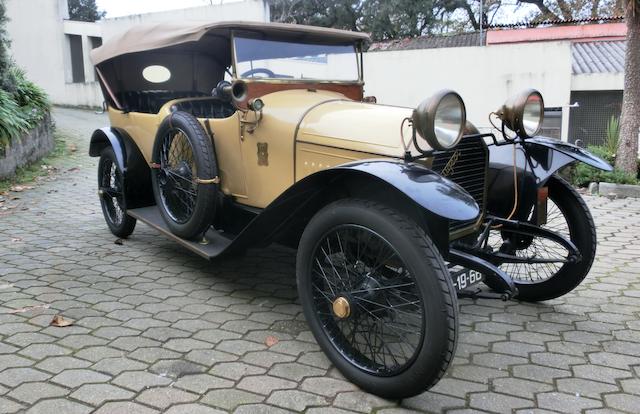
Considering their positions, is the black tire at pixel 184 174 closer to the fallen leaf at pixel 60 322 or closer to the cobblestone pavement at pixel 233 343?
the cobblestone pavement at pixel 233 343

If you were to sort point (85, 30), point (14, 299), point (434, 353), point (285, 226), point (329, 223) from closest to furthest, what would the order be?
point (434, 353)
point (329, 223)
point (285, 226)
point (14, 299)
point (85, 30)

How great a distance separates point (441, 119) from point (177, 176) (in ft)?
6.93

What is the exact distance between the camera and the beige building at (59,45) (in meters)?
19.1

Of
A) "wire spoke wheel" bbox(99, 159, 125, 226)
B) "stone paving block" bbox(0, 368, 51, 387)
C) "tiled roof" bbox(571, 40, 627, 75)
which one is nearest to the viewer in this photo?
"stone paving block" bbox(0, 368, 51, 387)

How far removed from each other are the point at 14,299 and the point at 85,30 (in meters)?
18.2

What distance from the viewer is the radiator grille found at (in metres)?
2.89

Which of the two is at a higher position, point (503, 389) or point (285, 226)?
point (285, 226)

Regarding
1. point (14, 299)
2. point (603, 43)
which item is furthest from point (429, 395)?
point (603, 43)

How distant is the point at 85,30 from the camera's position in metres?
19.0

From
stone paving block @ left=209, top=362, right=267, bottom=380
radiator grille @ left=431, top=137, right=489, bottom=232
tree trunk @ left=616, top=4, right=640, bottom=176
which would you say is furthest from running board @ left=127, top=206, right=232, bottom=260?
tree trunk @ left=616, top=4, right=640, bottom=176

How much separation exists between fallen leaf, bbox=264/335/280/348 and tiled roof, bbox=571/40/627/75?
1095 centimetres

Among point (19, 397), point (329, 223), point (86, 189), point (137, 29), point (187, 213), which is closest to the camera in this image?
point (19, 397)

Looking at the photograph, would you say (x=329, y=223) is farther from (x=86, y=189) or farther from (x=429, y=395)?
(x=86, y=189)

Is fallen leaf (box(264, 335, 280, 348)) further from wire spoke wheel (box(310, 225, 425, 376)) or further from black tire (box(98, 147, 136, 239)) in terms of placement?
black tire (box(98, 147, 136, 239))
